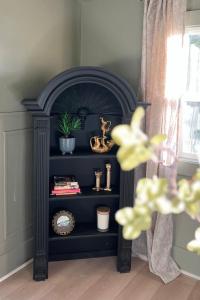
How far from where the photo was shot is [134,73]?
266cm

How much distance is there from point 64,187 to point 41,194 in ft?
0.67

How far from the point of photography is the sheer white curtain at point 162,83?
7.54 feet

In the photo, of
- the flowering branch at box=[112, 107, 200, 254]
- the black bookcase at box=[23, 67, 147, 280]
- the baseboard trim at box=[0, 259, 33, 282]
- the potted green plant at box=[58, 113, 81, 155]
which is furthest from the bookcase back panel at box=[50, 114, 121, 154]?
the flowering branch at box=[112, 107, 200, 254]

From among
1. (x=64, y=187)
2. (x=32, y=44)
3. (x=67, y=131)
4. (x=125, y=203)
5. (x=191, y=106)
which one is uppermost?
(x=32, y=44)

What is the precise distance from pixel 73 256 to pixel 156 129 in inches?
50.1

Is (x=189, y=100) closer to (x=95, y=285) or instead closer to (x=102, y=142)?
(x=102, y=142)

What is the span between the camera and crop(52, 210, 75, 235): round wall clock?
257 cm

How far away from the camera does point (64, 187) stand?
2.50 metres

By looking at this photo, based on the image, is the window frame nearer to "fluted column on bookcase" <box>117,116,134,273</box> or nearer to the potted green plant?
"fluted column on bookcase" <box>117,116,134,273</box>

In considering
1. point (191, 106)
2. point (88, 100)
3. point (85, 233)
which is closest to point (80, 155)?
point (88, 100)

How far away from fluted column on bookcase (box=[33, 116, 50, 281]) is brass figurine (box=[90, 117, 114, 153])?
1.42 feet

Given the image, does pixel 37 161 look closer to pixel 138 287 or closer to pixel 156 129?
pixel 156 129

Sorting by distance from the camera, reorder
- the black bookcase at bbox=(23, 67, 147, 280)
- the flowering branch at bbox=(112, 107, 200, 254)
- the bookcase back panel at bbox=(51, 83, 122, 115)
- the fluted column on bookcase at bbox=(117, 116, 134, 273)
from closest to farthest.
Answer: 1. the flowering branch at bbox=(112, 107, 200, 254)
2. the black bookcase at bbox=(23, 67, 147, 280)
3. the fluted column on bookcase at bbox=(117, 116, 134, 273)
4. the bookcase back panel at bbox=(51, 83, 122, 115)

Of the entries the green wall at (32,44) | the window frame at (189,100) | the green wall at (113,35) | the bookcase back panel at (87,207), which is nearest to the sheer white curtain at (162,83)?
the window frame at (189,100)
